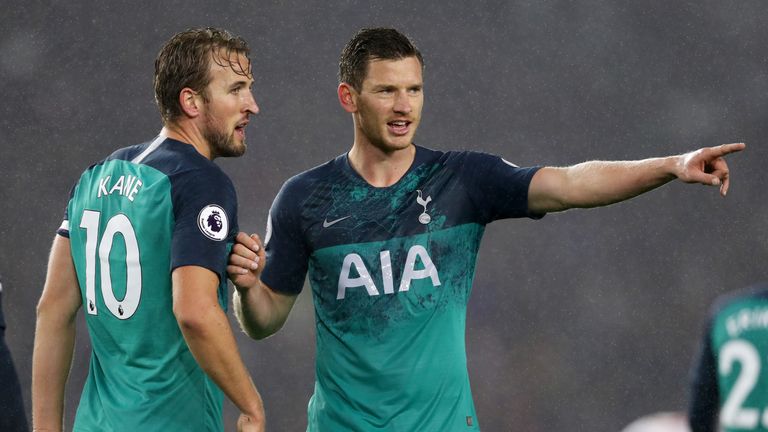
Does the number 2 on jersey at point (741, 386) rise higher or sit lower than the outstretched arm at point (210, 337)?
lower

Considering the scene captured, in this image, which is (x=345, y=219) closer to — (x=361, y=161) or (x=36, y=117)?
(x=361, y=161)

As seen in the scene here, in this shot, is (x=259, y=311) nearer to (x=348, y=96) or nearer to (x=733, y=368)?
(x=348, y=96)

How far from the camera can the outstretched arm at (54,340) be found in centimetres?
247

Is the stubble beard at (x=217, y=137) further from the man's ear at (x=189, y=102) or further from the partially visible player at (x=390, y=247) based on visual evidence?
the partially visible player at (x=390, y=247)

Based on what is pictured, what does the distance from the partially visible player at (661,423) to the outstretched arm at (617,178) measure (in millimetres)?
2908

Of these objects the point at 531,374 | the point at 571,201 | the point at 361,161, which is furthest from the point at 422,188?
the point at 531,374

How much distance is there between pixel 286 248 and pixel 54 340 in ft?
2.51

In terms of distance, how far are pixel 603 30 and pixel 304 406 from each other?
2.69 meters

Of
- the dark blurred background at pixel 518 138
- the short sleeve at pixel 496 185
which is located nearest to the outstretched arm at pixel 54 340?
the short sleeve at pixel 496 185

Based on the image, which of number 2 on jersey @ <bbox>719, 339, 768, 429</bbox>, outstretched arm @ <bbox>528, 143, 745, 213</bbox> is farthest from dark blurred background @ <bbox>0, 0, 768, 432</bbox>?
outstretched arm @ <bbox>528, 143, 745, 213</bbox>

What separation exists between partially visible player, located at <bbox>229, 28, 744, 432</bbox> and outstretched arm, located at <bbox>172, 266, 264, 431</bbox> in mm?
431

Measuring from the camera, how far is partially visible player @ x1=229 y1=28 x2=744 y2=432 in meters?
2.79

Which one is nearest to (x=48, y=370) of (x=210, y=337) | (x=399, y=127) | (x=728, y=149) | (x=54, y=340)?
(x=54, y=340)

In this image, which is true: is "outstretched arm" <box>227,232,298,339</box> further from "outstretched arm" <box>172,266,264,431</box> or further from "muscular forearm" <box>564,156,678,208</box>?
"muscular forearm" <box>564,156,678,208</box>
